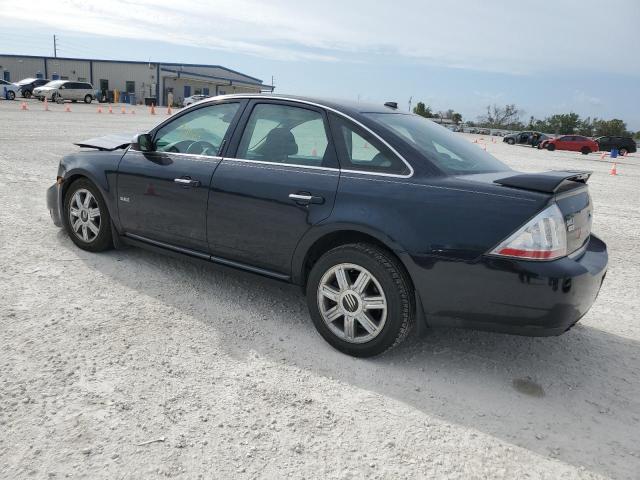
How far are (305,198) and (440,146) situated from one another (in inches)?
40.5

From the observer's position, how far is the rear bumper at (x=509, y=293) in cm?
275

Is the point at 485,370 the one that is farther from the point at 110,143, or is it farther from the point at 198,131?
the point at 110,143

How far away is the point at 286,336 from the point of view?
A: 3.62m

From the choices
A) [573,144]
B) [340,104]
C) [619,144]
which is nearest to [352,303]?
[340,104]

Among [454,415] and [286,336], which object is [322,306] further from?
[454,415]

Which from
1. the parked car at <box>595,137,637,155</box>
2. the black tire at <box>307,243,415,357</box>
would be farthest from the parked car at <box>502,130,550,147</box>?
the black tire at <box>307,243,415,357</box>

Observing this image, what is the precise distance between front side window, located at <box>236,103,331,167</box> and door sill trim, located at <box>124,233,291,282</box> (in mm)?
790

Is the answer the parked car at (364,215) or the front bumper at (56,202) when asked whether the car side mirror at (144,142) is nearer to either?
the parked car at (364,215)

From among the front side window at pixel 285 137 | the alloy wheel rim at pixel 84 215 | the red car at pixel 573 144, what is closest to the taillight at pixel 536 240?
the front side window at pixel 285 137

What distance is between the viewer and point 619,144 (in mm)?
38344

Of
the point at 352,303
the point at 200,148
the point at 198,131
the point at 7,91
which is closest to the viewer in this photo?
the point at 352,303

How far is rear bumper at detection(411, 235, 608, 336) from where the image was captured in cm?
275

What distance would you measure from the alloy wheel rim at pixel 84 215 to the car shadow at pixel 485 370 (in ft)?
2.42

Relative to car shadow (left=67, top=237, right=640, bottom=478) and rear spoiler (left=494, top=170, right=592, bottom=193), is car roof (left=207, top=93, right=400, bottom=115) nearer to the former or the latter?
rear spoiler (left=494, top=170, right=592, bottom=193)
